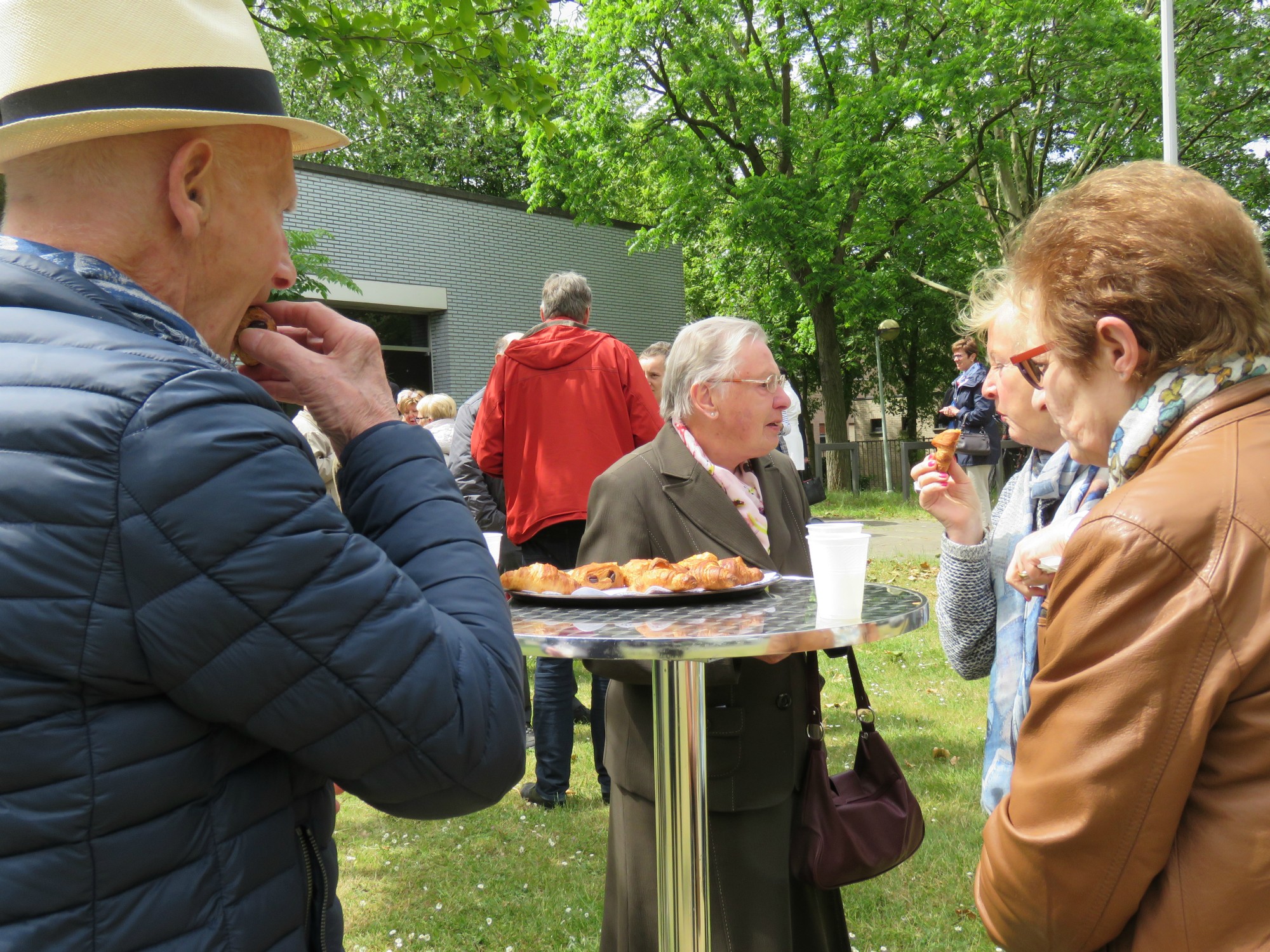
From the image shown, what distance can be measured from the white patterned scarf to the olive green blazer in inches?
49.8

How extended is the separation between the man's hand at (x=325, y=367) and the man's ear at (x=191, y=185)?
0.59 feet

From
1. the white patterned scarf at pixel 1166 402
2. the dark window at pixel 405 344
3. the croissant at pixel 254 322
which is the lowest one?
the white patterned scarf at pixel 1166 402

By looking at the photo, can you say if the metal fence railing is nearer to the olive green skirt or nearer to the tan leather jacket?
the olive green skirt

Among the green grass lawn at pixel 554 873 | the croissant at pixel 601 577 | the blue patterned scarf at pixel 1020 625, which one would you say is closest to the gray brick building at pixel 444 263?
the green grass lawn at pixel 554 873

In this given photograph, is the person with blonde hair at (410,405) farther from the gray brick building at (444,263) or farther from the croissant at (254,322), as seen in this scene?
the gray brick building at (444,263)

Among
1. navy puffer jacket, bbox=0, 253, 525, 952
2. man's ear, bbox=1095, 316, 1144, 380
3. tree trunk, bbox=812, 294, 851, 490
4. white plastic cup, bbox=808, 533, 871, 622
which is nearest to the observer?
navy puffer jacket, bbox=0, 253, 525, 952

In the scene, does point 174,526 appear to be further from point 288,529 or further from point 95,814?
point 95,814

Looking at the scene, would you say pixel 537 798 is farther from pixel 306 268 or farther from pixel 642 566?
pixel 306 268

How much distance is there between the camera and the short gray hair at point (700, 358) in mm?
3285

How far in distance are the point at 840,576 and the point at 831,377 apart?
1921 centimetres

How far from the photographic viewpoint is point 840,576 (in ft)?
6.89

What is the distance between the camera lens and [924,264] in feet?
69.7

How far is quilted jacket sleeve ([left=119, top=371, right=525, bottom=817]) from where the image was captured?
986 millimetres

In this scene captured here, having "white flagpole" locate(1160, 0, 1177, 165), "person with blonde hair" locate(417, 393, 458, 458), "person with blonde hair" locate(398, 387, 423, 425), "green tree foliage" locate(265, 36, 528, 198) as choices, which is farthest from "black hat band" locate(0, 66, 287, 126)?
"green tree foliage" locate(265, 36, 528, 198)
